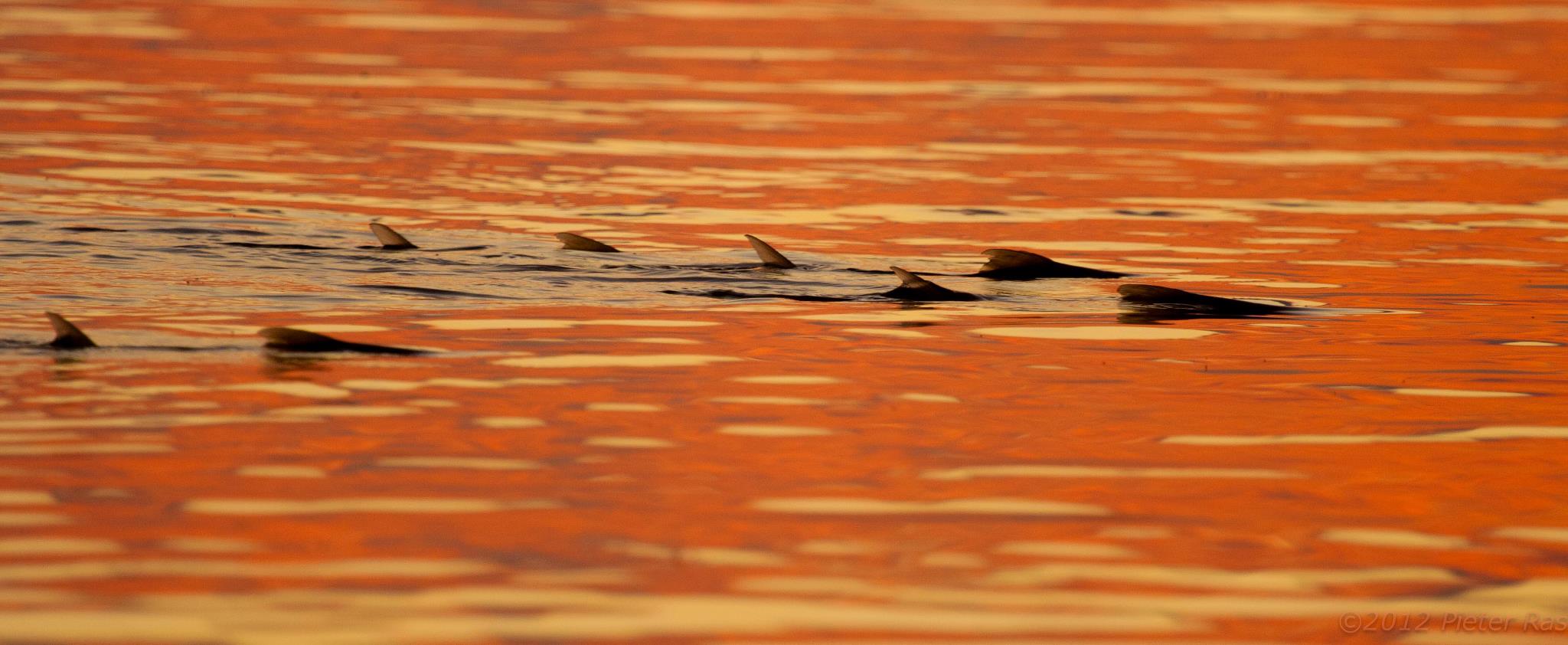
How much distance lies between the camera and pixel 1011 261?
10070 millimetres

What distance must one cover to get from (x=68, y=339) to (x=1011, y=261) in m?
4.24

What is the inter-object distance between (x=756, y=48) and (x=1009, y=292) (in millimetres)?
15760

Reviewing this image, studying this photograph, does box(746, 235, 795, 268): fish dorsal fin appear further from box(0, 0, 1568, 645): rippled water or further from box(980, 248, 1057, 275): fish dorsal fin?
box(980, 248, 1057, 275): fish dorsal fin

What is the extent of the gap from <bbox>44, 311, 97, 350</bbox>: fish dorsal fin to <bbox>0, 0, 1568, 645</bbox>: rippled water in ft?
0.31

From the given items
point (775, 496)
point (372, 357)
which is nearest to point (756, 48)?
point (372, 357)

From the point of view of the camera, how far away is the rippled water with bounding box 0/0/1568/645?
488 cm

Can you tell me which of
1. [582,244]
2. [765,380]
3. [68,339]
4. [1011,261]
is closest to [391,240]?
[582,244]

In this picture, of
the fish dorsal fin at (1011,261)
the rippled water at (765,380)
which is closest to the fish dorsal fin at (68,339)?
the rippled water at (765,380)

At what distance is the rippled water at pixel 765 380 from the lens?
4.88 m

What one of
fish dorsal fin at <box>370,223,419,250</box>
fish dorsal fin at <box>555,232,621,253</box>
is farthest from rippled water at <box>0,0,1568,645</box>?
fish dorsal fin at <box>555,232,621,253</box>

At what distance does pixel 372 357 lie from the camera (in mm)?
7613

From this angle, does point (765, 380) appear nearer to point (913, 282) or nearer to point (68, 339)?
point (913, 282)

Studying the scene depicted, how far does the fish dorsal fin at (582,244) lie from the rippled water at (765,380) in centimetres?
28

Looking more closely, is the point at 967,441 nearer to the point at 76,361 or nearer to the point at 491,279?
the point at 76,361
